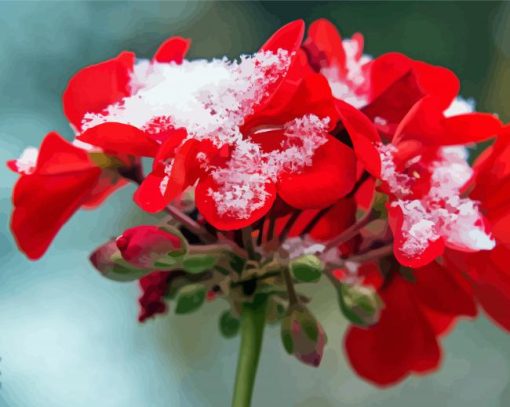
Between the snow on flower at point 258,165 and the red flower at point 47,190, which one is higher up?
the snow on flower at point 258,165

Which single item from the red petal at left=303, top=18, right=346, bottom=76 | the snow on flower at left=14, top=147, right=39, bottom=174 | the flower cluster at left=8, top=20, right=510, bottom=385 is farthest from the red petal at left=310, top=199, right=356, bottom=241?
the snow on flower at left=14, top=147, right=39, bottom=174

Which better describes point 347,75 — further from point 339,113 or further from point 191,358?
point 191,358

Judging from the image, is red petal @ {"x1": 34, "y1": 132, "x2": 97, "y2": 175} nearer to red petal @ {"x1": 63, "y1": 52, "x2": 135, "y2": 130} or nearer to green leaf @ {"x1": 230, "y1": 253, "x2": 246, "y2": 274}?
red petal @ {"x1": 63, "y1": 52, "x2": 135, "y2": 130}

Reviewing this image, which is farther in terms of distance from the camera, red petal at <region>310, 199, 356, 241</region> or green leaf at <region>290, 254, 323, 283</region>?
red petal at <region>310, 199, 356, 241</region>

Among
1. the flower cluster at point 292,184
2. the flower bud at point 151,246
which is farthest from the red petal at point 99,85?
the flower bud at point 151,246

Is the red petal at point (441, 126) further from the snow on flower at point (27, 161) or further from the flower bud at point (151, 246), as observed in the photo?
the snow on flower at point (27, 161)

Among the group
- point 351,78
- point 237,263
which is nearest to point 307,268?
point 237,263

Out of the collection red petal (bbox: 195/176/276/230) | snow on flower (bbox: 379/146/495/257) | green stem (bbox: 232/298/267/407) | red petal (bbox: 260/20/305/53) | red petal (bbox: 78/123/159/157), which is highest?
red petal (bbox: 260/20/305/53)
